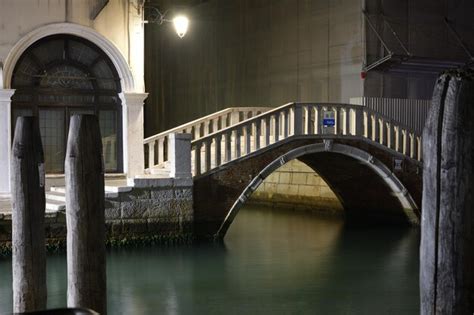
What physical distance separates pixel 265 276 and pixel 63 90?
13.1 feet

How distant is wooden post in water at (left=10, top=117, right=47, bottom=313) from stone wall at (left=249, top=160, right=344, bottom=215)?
9354 millimetres

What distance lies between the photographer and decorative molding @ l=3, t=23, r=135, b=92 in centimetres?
945

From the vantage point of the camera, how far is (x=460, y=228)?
288cm

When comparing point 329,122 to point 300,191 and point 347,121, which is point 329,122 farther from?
point 300,191

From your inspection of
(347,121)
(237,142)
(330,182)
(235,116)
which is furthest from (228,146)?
(330,182)

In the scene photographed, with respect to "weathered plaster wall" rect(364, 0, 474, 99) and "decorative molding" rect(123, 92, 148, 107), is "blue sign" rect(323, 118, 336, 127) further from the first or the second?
"decorative molding" rect(123, 92, 148, 107)

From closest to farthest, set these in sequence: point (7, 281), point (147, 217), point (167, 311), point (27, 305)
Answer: point (27, 305)
point (167, 311)
point (7, 281)
point (147, 217)

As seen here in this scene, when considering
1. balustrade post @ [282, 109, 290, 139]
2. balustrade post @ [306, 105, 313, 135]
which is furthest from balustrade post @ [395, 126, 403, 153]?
balustrade post @ [282, 109, 290, 139]

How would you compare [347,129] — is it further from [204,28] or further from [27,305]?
[27,305]

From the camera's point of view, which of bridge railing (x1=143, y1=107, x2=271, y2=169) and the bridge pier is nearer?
the bridge pier

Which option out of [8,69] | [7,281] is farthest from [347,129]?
[7,281]

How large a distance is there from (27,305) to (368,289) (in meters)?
3.82

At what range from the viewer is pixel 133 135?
413 inches

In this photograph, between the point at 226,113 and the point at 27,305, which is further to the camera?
the point at 226,113
